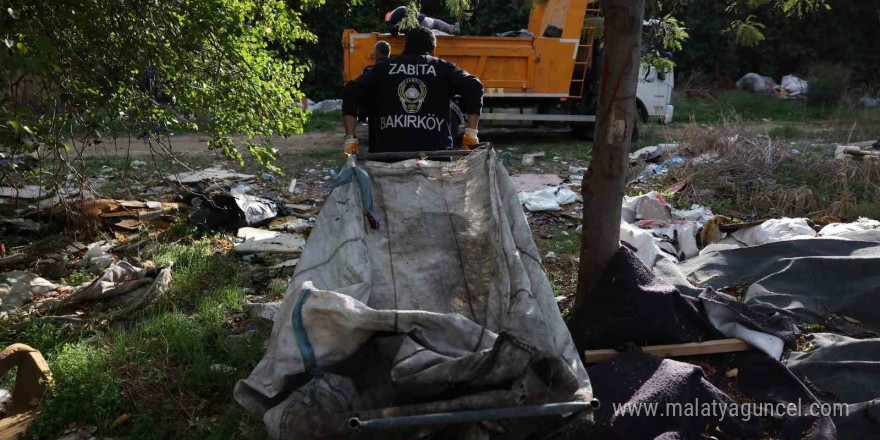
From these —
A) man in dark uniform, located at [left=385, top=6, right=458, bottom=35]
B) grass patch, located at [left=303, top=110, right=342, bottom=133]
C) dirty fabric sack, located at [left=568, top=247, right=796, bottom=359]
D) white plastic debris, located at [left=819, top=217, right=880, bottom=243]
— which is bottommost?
dirty fabric sack, located at [left=568, top=247, right=796, bottom=359]

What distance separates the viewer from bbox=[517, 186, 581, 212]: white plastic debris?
22.9 ft

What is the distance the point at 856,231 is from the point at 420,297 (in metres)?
3.83

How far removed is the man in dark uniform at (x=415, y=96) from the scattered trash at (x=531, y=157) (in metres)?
4.96

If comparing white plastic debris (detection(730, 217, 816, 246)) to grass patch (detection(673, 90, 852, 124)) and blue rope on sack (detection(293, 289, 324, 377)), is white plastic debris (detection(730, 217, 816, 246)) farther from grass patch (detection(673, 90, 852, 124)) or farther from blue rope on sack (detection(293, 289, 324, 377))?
grass patch (detection(673, 90, 852, 124))

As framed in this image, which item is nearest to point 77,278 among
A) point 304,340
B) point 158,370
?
point 158,370

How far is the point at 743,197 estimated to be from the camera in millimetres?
7027

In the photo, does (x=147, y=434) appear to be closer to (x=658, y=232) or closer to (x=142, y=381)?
(x=142, y=381)

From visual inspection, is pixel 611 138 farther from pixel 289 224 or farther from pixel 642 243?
pixel 289 224

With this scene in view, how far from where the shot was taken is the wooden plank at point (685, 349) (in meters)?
3.28

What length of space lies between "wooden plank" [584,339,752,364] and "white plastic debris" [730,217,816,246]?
198 centimetres

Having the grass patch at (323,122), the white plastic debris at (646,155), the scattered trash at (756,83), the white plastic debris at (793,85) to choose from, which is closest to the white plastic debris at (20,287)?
the white plastic debris at (646,155)

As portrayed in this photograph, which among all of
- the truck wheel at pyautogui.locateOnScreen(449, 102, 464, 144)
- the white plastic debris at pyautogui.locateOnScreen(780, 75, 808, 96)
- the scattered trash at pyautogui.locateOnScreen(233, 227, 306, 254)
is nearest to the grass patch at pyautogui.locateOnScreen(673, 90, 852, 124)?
the white plastic debris at pyautogui.locateOnScreen(780, 75, 808, 96)

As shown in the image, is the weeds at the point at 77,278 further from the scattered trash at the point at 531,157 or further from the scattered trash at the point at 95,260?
the scattered trash at the point at 531,157

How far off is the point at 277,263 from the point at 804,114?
533 inches
